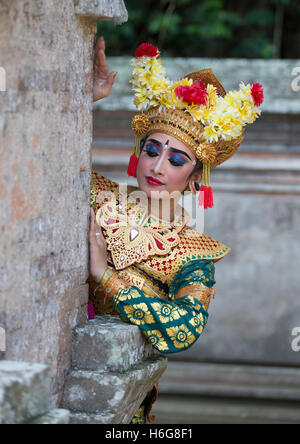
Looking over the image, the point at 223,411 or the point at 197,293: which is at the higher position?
the point at 197,293

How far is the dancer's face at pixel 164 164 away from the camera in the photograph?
2.91 m

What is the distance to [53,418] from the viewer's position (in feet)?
6.57

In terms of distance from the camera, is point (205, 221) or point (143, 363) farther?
point (205, 221)

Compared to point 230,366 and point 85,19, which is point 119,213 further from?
point 230,366

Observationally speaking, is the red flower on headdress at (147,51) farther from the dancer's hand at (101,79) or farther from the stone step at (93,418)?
the stone step at (93,418)

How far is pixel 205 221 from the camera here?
4.89 m

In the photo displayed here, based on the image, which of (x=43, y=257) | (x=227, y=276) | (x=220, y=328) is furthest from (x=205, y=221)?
(x=43, y=257)

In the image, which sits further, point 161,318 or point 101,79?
point 101,79

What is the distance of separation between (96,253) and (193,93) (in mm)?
788

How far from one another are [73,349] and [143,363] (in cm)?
33

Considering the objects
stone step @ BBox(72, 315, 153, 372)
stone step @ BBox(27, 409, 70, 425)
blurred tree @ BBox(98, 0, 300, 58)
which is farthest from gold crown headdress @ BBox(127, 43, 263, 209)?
blurred tree @ BBox(98, 0, 300, 58)

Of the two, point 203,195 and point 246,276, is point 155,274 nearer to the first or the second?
point 203,195

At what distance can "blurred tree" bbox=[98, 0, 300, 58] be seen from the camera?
6.00 m

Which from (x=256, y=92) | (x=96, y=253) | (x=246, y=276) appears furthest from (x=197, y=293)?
(x=246, y=276)
